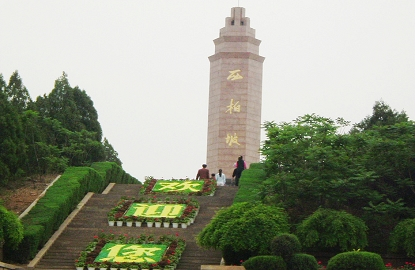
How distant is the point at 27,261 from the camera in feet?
75.2

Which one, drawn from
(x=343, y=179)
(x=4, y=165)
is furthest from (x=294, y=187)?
(x=4, y=165)

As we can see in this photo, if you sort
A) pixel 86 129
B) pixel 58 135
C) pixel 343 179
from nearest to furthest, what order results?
1. pixel 343 179
2. pixel 58 135
3. pixel 86 129

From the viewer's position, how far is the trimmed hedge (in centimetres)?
2639

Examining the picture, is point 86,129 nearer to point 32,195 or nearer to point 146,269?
point 32,195

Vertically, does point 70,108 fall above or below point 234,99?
below

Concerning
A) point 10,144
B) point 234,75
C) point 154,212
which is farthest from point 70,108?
point 154,212

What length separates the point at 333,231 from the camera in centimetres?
2180

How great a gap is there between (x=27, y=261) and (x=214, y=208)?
694 cm

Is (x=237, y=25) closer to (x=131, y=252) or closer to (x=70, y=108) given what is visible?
(x=70, y=108)

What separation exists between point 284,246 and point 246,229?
83.9 inches

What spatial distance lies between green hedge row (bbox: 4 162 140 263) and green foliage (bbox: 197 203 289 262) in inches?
175

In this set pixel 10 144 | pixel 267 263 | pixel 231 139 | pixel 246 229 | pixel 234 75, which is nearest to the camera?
pixel 267 263

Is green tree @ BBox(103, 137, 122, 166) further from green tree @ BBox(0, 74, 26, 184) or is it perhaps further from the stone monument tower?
green tree @ BBox(0, 74, 26, 184)

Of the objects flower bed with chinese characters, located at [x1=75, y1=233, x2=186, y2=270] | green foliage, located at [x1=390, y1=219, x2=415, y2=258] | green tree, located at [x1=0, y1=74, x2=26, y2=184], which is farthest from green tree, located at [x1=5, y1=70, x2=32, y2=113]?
green foliage, located at [x1=390, y1=219, x2=415, y2=258]
